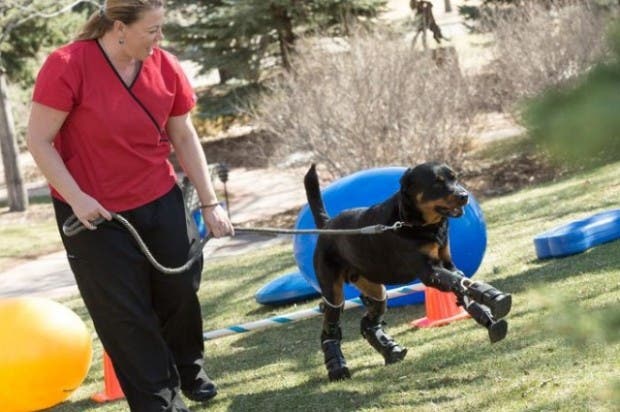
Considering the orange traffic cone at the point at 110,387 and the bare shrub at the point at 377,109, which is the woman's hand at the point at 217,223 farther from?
the bare shrub at the point at 377,109

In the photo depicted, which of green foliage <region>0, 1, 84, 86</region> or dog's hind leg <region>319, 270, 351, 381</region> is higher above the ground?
dog's hind leg <region>319, 270, 351, 381</region>

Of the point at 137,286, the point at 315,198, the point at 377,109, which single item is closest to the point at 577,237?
the point at 315,198

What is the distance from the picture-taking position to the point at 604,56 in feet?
4.20

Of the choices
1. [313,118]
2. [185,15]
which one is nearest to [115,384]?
[313,118]

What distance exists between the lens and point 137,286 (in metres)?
4.80

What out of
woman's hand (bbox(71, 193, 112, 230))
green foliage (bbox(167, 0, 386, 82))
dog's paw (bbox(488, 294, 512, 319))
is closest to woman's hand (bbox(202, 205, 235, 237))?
woman's hand (bbox(71, 193, 112, 230))

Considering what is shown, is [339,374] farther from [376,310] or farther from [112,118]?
[112,118]

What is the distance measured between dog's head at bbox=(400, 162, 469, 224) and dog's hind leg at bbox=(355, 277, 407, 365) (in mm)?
704

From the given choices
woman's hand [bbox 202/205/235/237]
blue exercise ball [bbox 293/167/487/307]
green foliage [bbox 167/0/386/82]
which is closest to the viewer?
woman's hand [bbox 202/205/235/237]

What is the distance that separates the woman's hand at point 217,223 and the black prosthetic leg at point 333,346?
1066 millimetres

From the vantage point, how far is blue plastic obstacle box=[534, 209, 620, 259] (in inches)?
324

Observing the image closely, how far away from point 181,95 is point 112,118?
412 mm

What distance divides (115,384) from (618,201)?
20.0ft

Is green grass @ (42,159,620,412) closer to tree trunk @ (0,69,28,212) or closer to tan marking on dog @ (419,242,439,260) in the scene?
tan marking on dog @ (419,242,439,260)
